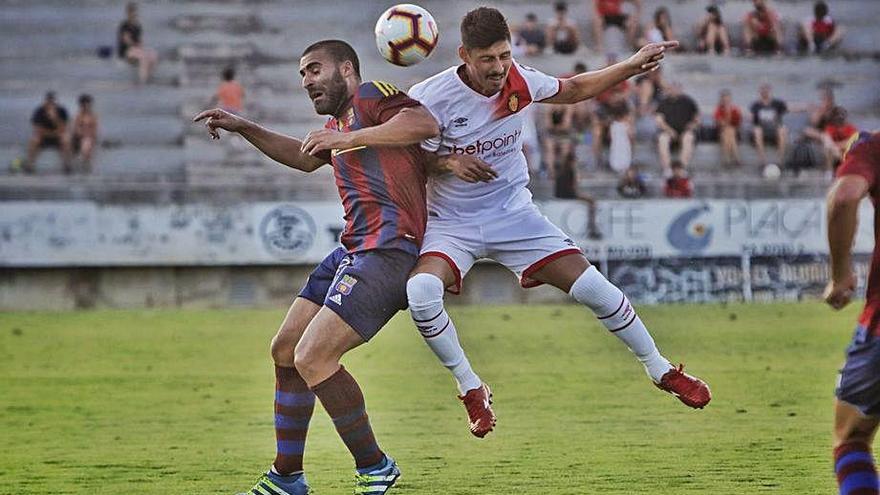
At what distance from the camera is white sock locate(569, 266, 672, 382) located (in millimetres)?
8508

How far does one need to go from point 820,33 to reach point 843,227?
27.4 m

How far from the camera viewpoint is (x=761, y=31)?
3162 cm

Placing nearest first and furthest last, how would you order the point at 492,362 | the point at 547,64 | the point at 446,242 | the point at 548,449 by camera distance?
the point at 446,242
the point at 548,449
the point at 492,362
the point at 547,64

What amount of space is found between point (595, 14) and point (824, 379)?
1785 centimetres

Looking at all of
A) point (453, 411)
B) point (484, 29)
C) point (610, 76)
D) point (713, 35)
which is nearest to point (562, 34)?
point (713, 35)

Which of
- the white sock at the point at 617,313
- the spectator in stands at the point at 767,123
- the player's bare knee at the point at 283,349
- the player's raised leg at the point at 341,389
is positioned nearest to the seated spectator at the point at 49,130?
the spectator in stands at the point at 767,123

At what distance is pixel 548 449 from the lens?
1002 cm

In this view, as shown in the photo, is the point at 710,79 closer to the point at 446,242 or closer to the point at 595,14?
the point at 595,14

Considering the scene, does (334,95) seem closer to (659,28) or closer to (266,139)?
(266,139)

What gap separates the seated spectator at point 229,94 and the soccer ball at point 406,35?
789 inches

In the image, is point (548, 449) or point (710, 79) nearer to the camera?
point (548, 449)

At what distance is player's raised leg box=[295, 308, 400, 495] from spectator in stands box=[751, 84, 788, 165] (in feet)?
73.4

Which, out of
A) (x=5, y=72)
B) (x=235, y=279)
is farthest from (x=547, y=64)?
(x=5, y=72)

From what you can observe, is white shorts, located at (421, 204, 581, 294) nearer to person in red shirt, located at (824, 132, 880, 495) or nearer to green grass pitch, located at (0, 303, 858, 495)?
green grass pitch, located at (0, 303, 858, 495)
